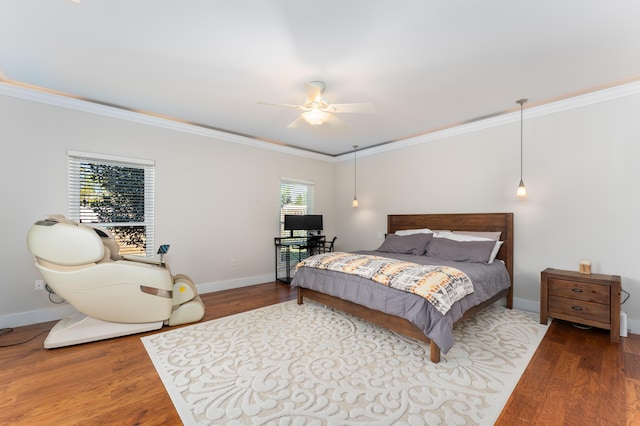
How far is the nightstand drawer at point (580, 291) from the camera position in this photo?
2.85 m

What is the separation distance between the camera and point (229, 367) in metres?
2.32

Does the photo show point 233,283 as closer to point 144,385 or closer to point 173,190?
point 173,190

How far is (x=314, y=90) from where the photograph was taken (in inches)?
107

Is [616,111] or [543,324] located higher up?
[616,111]

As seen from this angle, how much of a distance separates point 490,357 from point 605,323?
4.69ft

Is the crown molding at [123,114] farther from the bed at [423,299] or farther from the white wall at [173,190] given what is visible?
the bed at [423,299]

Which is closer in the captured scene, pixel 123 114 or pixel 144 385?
pixel 144 385

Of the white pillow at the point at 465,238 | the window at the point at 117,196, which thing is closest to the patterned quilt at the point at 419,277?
the white pillow at the point at 465,238

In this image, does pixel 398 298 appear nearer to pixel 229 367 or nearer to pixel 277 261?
pixel 229 367

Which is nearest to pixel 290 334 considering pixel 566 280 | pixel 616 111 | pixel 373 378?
pixel 373 378

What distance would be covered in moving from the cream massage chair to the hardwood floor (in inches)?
6.2

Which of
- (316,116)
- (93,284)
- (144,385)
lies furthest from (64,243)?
(316,116)

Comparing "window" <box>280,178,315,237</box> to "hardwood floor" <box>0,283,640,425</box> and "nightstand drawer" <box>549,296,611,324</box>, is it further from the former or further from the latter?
"nightstand drawer" <box>549,296,611,324</box>

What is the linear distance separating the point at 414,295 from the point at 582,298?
201 centimetres
